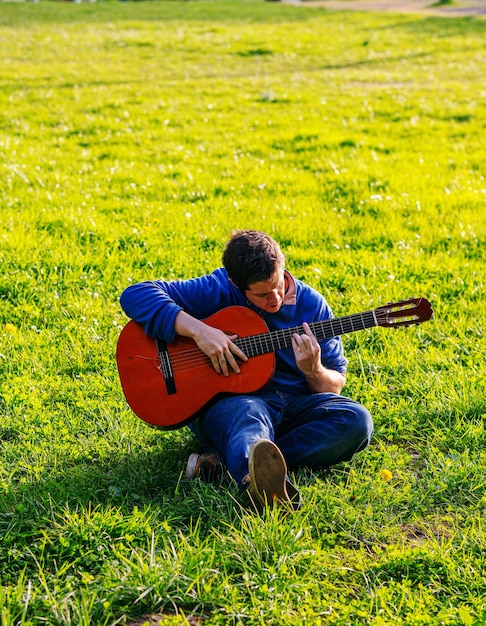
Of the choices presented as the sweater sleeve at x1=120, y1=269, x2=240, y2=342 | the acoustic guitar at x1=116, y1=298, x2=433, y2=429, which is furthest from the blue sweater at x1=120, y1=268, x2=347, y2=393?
the acoustic guitar at x1=116, y1=298, x2=433, y2=429

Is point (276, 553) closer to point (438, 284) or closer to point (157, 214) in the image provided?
point (438, 284)

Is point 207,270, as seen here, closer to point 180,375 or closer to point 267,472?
point 180,375

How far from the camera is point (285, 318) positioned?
3969mm

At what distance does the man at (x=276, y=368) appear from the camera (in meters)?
3.65

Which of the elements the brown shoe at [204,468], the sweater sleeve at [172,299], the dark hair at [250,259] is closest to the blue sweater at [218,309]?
the sweater sleeve at [172,299]

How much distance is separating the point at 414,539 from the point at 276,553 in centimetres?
65

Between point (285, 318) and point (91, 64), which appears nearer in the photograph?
point (285, 318)

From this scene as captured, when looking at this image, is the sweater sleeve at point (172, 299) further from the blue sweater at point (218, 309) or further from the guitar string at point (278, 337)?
the guitar string at point (278, 337)

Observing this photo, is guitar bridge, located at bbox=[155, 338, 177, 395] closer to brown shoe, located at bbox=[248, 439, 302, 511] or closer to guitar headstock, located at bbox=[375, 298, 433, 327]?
brown shoe, located at bbox=[248, 439, 302, 511]

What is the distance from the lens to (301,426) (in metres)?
3.76

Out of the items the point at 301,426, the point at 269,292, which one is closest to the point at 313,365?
the point at 301,426

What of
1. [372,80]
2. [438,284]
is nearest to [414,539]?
[438,284]

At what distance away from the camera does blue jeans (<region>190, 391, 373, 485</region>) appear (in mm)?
3611

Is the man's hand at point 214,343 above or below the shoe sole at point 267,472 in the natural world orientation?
above
